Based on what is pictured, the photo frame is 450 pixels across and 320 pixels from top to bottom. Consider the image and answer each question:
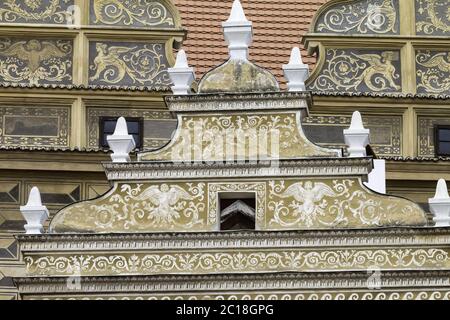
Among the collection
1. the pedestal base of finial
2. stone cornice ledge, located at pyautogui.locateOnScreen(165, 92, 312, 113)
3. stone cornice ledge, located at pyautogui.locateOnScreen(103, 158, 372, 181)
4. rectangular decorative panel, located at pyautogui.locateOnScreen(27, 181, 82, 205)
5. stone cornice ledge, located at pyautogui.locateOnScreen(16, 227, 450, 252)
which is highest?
stone cornice ledge, located at pyautogui.locateOnScreen(165, 92, 312, 113)

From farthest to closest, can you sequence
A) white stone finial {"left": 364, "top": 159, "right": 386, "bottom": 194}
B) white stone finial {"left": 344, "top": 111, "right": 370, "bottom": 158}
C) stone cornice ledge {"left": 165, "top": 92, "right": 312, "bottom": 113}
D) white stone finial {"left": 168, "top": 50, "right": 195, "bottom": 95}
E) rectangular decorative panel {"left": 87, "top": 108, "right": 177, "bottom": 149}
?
rectangular decorative panel {"left": 87, "top": 108, "right": 177, "bottom": 149} → white stone finial {"left": 364, "top": 159, "right": 386, "bottom": 194} → white stone finial {"left": 168, "top": 50, "right": 195, "bottom": 95} → stone cornice ledge {"left": 165, "top": 92, "right": 312, "bottom": 113} → white stone finial {"left": 344, "top": 111, "right": 370, "bottom": 158}

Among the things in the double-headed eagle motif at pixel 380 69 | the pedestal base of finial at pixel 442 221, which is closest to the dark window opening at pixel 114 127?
the double-headed eagle motif at pixel 380 69

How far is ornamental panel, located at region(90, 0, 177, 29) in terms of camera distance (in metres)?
31.8

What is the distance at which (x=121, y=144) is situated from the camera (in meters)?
28.9

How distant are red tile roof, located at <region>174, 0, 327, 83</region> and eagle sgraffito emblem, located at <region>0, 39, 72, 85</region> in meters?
1.73

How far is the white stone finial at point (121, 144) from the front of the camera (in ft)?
94.4

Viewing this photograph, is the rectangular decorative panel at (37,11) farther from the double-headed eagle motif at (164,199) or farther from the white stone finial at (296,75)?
the double-headed eagle motif at (164,199)

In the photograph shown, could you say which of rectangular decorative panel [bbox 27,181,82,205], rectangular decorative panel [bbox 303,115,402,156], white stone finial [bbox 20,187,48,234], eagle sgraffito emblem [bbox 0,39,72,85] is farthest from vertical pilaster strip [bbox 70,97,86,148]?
white stone finial [bbox 20,187,48,234]

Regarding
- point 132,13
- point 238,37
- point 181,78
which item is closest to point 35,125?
point 132,13

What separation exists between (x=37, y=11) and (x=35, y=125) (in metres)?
1.12

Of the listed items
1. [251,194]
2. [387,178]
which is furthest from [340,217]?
[387,178]

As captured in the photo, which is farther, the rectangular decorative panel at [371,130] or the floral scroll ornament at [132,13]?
the floral scroll ornament at [132,13]

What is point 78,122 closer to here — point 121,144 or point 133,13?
point 133,13

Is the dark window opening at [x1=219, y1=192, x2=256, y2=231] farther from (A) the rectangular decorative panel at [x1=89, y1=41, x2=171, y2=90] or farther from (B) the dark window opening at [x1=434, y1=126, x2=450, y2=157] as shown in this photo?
(B) the dark window opening at [x1=434, y1=126, x2=450, y2=157]
